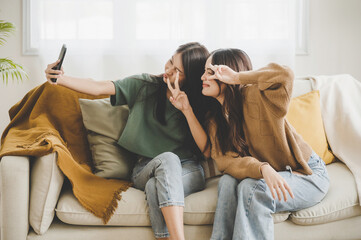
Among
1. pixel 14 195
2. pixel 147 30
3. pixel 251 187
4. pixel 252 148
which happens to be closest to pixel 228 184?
pixel 251 187

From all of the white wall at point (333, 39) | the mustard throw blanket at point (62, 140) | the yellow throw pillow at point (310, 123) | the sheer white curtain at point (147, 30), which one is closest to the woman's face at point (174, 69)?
the mustard throw blanket at point (62, 140)

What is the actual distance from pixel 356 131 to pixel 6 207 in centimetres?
173

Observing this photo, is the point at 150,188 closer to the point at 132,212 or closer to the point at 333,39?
the point at 132,212

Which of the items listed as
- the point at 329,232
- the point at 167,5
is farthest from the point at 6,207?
the point at 167,5

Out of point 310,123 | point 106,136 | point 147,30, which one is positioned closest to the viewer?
point 106,136

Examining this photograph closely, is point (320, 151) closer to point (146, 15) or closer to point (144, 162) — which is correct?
point (144, 162)

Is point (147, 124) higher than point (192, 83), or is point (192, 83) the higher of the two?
point (192, 83)

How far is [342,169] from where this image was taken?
1963 millimetres

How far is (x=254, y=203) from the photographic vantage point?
1.50 m

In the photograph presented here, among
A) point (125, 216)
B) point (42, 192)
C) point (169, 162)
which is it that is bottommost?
point (125, 216)

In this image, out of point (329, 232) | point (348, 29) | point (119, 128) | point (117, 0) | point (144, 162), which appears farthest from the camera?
point (348, 29)

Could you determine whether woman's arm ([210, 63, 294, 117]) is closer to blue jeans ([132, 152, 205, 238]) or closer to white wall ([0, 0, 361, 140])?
blue jeans ([132, 152, 205, 238])

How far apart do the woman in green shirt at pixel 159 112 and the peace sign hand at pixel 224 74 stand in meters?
0.22

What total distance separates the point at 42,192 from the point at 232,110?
0.87m
